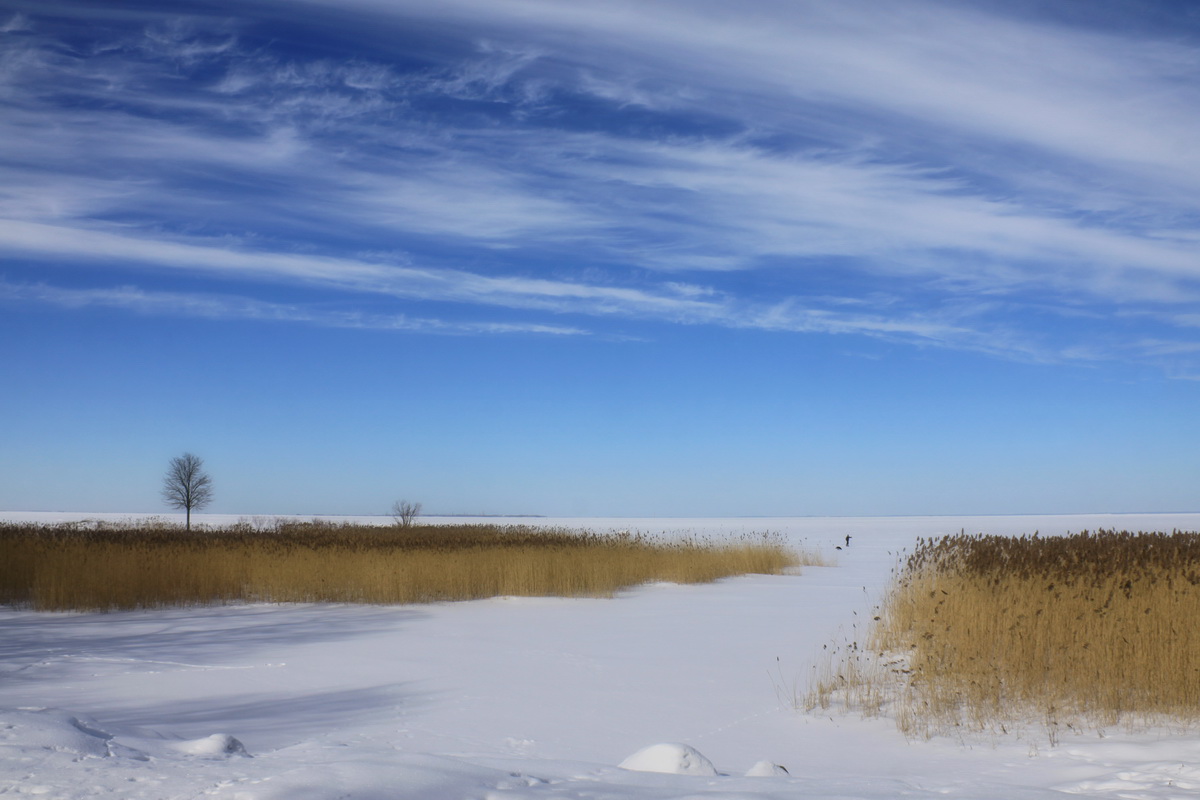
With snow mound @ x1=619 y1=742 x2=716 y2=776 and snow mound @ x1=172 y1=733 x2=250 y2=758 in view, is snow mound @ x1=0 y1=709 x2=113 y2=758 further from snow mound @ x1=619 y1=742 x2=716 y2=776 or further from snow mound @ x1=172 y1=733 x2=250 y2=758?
snow mound @ x1=619 y1=742 x2=716 y2=776

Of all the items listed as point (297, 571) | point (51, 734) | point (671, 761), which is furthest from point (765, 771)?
point (297, 571)

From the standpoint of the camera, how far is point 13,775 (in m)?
3.58

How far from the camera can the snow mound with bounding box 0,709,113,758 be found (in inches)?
155

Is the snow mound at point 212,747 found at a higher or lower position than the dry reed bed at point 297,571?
higher

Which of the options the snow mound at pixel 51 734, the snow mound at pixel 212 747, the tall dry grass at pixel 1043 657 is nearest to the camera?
the snow mound at pixel 51 734

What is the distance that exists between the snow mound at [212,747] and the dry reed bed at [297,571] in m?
12.0

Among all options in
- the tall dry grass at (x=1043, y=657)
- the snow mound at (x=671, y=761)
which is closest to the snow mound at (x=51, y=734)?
the snow mound at (x=671, y=761)

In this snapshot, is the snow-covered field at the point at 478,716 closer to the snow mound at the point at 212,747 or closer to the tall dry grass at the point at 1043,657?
the snow mound at the point at 212,747

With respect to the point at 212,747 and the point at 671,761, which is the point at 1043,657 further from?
the point at 212,747

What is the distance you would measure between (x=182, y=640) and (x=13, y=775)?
8.70 meters

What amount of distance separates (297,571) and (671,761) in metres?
13.5

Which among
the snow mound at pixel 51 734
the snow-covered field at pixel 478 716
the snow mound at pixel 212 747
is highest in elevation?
the snow mound at pixel 51 734

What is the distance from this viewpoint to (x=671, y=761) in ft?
16.1

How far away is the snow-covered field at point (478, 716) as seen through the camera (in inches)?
156
